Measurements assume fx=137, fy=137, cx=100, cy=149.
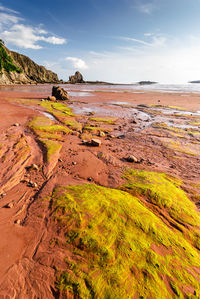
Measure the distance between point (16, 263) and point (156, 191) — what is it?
3.15m

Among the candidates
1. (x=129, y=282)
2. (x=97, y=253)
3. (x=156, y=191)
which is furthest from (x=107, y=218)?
(x=156, y=191)

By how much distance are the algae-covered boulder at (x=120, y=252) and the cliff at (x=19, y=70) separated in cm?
5179

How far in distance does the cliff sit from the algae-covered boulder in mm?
51790

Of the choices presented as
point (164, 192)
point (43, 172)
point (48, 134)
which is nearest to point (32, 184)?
point (43, 172)

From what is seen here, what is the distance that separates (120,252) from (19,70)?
66136 millimetres

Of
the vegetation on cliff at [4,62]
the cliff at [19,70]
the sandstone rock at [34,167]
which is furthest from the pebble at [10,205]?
the vegetation on cliff at [4,62]

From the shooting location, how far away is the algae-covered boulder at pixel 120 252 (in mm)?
1779

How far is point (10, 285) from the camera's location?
1.79m

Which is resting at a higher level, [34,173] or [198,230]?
[34,173]

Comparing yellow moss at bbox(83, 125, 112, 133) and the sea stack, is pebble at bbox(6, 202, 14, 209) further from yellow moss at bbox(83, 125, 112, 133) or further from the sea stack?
the sea stack

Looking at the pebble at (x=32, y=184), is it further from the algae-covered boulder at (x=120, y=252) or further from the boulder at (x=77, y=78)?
the boulder at (x=77, y=78)

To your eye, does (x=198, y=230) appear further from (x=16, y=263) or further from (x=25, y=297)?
(x=16, y=263)

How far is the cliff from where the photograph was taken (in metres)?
44.6

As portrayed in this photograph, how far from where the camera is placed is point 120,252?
2166 millimetres
